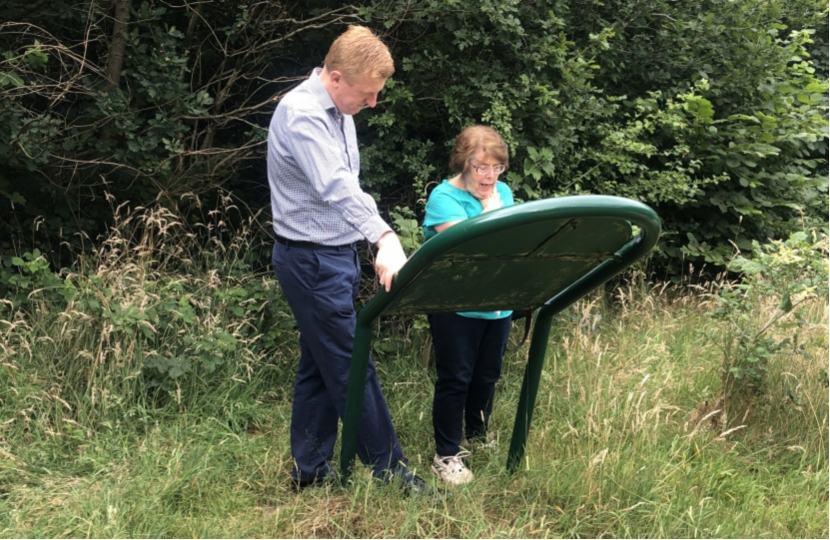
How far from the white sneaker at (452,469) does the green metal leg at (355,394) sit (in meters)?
0.50

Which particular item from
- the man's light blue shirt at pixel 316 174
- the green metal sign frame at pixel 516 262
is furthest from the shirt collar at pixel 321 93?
the green metal sign frame at pixel 516 262

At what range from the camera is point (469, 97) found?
183 inches

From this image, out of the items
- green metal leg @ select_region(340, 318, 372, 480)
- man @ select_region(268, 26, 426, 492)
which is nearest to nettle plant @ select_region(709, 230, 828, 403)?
man @ select_region(268, 26, 426, 492)

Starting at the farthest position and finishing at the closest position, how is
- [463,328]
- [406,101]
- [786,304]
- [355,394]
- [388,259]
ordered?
1. [406,101]
2. [786,304]
3. [463,328]
4. [355,394]
5. [388,259]

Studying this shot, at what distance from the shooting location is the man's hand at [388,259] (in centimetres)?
211

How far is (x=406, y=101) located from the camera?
15.1 feet

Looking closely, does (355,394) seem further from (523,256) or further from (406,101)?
(406,101)

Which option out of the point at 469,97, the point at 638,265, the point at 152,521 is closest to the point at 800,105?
the point at 638,265

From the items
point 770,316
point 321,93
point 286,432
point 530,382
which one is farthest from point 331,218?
point 770,316

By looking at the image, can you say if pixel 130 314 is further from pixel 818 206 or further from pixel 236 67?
pixel 818 206

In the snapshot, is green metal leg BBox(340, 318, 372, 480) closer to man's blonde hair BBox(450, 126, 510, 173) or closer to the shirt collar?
the shirt collar

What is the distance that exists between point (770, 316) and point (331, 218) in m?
2.41

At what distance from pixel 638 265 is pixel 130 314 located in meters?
3.55

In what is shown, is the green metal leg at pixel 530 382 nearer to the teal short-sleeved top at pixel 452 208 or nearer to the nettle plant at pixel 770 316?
the teal short-sleeved top at pixel 452 208
